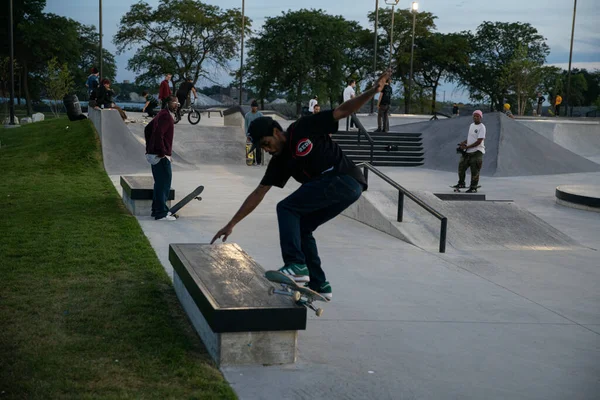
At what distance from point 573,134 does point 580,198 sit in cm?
1697

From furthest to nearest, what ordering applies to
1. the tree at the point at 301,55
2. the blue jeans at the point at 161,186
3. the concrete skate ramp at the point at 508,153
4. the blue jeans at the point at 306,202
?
1. the tree at the point at 301,55
2. the concrete skate ramp at the point at 508,153
3. the blue jeans at the point at 161,186
4. the blue jeans at the point at 306,202

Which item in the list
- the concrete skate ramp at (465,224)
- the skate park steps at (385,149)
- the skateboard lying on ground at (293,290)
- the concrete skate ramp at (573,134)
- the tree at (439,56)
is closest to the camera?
the skateboard lying on ground at (293,290)

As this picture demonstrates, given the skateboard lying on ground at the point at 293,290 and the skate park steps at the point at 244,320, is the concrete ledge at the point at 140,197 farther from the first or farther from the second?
the skateboard lying on ground at the point at 293,290

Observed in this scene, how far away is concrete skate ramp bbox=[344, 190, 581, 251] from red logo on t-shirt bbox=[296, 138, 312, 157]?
4.88 m

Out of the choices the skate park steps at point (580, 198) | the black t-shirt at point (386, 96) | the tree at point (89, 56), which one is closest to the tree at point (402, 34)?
the tree at point (89, 56)

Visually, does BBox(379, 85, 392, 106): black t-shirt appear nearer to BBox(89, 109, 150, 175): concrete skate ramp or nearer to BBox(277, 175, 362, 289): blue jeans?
BBox(89, 109, 150, 175): concrete skate ramp

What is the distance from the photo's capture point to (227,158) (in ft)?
71.5

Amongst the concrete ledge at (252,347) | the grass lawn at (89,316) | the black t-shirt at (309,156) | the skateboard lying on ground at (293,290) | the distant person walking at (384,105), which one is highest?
the distant person walking at (384,105)

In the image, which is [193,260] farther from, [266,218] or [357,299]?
[266,218]

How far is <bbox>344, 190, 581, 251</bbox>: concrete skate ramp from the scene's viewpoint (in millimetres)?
9375

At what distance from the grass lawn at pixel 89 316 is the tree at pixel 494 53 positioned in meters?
69.2

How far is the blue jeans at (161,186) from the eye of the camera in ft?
31.3

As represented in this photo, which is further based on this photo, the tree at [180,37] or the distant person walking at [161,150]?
the tree at [180,37]

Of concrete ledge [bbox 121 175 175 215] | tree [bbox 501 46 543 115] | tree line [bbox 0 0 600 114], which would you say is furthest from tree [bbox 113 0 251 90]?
concrete ledge [bbox 121 175 175 215]
